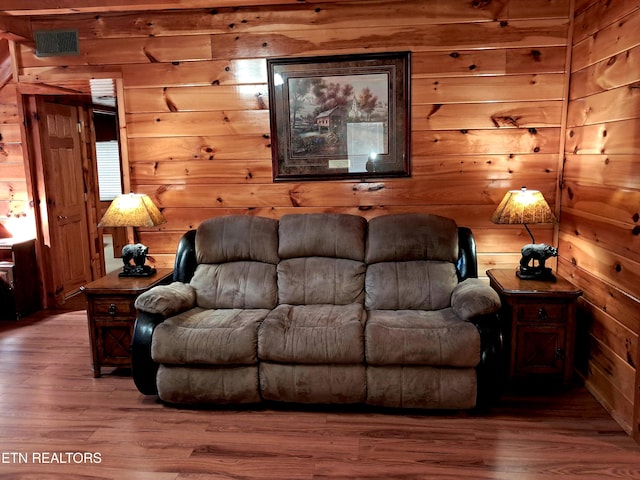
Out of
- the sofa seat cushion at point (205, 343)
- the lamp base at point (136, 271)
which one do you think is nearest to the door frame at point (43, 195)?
the lamp base at point (136, 271)

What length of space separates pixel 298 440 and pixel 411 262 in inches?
52.1

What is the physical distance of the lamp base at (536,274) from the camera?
3.04m

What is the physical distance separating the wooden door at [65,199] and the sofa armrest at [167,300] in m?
2.16

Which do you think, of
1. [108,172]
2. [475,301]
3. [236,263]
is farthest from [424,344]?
[108,172]

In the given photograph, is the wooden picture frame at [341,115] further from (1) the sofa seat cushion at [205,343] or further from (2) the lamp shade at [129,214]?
(1) the sofa seat cushion at [205,343]

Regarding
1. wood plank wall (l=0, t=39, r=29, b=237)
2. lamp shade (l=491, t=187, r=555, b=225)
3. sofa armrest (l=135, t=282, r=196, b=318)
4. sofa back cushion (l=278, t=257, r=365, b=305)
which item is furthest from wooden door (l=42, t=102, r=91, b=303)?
lamp shade (l=491, t=187, r=555, b=225)

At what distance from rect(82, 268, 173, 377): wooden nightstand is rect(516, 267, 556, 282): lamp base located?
2.31 m

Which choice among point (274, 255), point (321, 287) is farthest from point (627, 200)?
point (274, 255)

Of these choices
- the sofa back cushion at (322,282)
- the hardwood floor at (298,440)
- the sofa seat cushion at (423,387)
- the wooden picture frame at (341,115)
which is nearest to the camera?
the hardwood floor at (298,440)

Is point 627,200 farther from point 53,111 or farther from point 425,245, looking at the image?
point 53,111

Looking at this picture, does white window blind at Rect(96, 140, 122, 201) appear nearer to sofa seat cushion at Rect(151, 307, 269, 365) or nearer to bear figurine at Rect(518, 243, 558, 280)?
sofa seat cushion at Rect(151, 307, 269, 365)

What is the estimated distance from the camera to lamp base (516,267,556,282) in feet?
9.97

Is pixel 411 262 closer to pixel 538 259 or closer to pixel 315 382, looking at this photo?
pixel 538 259

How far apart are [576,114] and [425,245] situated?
4.19 feet
